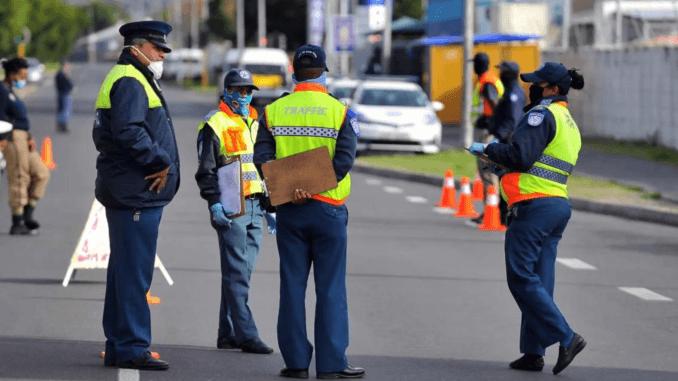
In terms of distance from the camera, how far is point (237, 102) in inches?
340

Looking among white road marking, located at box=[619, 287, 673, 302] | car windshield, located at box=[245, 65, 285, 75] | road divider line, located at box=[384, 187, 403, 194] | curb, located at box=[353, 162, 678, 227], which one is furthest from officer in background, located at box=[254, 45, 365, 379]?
car windshield, located at box=[245, 65, 285, 75]

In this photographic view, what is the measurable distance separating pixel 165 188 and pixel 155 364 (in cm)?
95

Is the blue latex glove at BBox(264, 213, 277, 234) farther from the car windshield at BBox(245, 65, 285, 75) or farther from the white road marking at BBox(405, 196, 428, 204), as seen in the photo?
the car windshield at BBox(245, 65, 285, 75)

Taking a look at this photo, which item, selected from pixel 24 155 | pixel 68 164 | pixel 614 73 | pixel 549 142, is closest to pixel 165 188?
pixel 549 142

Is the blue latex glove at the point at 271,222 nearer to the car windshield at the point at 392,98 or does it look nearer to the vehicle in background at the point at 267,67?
the car windshield at the point at 392,98

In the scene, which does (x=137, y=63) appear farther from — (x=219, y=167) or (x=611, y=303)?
(x=611, y=303)

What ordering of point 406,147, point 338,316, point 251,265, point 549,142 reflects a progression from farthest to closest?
point 406,147
point 251,265
point 549,142
point 338,316

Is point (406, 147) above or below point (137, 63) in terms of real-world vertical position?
below

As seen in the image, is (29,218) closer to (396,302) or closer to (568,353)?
(396,302)

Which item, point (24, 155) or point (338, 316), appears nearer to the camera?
point (338, 316)

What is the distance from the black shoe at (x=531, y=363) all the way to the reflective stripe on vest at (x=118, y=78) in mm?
2490

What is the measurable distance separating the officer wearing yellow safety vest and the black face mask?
87 millimetres

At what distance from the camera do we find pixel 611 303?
1078 cm

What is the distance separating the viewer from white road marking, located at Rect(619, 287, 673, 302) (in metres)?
11.0
